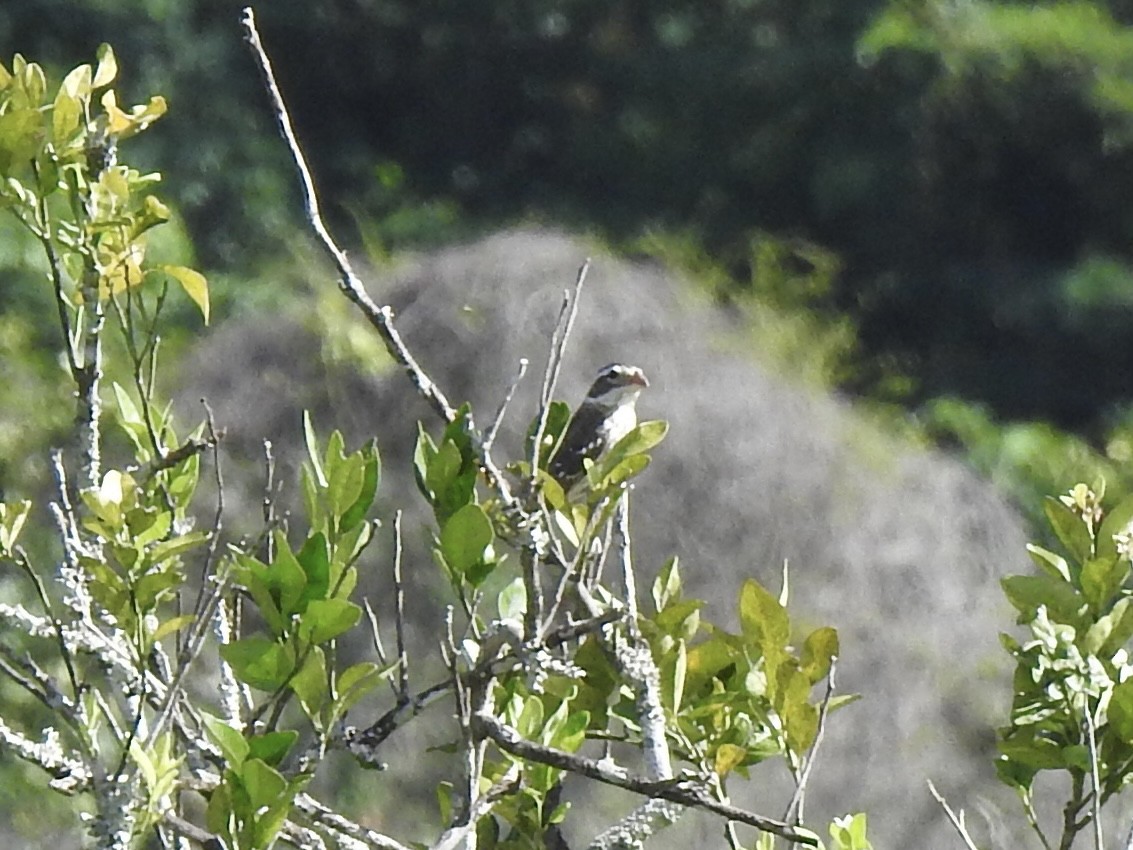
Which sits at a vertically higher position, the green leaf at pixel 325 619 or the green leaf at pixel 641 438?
the green leaf at pixel 641 438

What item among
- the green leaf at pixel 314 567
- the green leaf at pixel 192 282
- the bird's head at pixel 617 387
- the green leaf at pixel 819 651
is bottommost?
the bird's head at pixel 617 387

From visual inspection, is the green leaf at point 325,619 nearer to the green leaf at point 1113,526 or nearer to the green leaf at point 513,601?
the green leaf at point 513,601

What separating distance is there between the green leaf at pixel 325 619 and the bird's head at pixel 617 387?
1292mm

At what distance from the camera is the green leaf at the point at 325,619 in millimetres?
861

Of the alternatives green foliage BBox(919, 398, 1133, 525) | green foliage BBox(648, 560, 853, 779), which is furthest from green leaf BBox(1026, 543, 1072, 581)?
green foliage BBox(919, 398, 1133, 525)

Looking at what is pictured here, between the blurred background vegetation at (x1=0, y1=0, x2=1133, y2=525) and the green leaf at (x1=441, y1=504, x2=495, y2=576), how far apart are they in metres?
3.36

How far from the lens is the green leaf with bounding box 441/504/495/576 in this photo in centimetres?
90

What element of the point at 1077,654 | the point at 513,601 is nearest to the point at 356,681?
the point at 513,601

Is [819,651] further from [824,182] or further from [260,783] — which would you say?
[824,182]

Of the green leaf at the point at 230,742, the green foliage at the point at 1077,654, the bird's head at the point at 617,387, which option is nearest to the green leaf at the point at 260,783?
the green leaf at the point at 230,742

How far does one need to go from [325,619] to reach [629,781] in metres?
0.18

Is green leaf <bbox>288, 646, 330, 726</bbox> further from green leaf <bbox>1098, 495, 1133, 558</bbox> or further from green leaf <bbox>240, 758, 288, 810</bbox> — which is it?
green leaf <bbox>1098, 495, 1133, 558</bbox>

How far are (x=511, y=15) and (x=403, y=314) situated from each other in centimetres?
184

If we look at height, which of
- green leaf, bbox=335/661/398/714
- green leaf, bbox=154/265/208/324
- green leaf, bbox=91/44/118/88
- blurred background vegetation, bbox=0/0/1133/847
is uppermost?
green leaf, bbox=91/44/118/88
